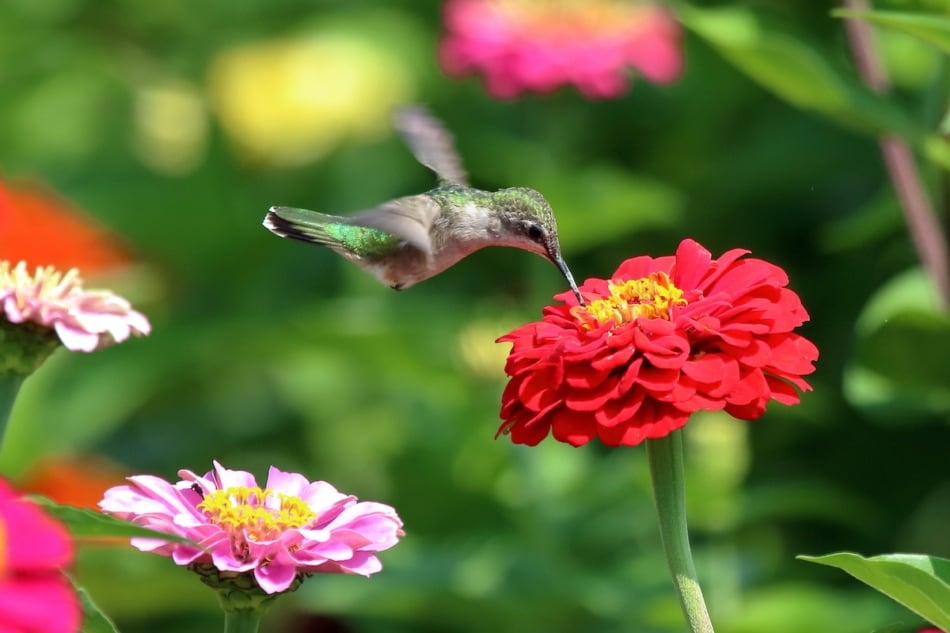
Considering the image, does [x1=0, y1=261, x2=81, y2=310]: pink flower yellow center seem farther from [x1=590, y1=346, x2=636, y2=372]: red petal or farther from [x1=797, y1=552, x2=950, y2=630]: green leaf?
[x1=797, y1=552, x2=950, y2=630]: green leaf

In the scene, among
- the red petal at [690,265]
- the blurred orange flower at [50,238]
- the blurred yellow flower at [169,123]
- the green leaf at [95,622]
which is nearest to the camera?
the green leaf at [95,622]

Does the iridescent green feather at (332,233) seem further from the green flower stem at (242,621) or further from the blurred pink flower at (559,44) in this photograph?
the blurred pink flower at (559,44)

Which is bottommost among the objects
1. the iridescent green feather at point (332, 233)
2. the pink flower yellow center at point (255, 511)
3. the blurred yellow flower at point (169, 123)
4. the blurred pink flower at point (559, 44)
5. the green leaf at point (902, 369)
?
the pink flower yellow center at point (255, 511)

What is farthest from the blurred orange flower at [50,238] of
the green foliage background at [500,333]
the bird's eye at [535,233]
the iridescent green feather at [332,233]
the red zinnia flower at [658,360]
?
the red zinnia flower at [658,360]

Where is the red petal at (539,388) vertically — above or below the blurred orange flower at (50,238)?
below

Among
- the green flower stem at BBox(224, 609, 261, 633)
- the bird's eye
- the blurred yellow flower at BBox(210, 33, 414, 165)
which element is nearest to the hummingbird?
the bird's eye

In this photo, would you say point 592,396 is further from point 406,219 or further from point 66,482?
point 66,482

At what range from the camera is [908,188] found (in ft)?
4.86

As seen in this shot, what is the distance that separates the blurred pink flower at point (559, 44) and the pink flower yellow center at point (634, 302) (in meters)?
0.95

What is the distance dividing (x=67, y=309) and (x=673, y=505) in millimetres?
373

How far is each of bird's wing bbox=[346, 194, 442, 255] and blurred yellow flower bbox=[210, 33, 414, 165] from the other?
1.44 meters

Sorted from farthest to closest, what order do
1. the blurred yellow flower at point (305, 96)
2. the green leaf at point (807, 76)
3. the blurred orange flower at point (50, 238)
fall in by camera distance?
the blurred yellow flower at point (305, 96) < the blurred orange flower at point (50, 238) < the green leaf at point (807, 76)

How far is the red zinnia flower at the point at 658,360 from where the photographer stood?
0.85 m

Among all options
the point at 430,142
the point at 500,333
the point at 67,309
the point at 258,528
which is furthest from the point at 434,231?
the point at 500,333
